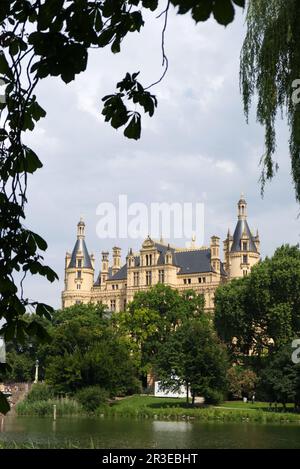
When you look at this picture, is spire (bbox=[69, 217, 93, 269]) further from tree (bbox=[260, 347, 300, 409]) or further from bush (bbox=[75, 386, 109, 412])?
tree (bbox=[260, 347, 300, 409])

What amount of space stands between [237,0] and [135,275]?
62.3 metres

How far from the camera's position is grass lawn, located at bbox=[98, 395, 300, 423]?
28.7 meters

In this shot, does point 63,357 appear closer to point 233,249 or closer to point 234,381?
point 234,381

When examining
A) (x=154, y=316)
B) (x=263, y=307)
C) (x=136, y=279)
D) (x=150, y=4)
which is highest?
(x=136, y=279)

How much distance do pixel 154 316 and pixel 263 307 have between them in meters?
9.82

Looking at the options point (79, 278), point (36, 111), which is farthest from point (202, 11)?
point (79, 278)

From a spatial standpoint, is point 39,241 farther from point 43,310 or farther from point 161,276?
point 161,276

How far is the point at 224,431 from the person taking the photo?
23.2m

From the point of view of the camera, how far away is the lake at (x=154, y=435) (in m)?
18.3

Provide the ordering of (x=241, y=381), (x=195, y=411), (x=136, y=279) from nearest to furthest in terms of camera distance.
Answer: (x=195, y=411)
(x=241, y=381)
(x=136, y=279)

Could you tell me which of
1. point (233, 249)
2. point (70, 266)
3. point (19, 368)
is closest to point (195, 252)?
point (233, 249)

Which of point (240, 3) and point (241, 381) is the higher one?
point (240, 3)

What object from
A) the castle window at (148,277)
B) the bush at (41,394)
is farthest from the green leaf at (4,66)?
the castle window at (148,277)

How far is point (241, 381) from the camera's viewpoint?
3722cm
